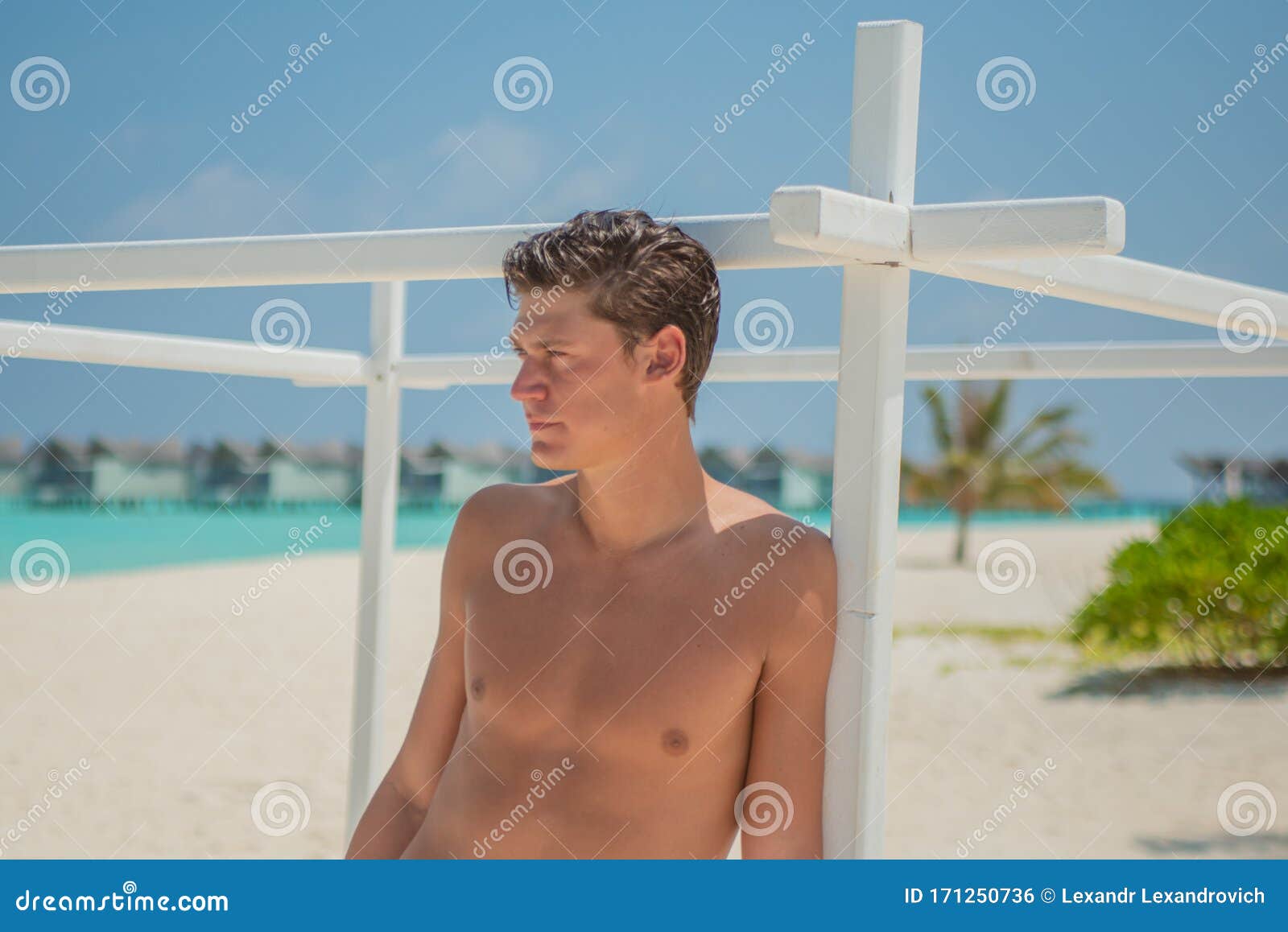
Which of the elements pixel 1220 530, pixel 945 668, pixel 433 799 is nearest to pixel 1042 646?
pixel 945 668

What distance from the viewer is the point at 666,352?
152cm

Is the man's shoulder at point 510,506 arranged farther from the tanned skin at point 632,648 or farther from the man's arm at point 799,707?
the man's arm at point 799,707

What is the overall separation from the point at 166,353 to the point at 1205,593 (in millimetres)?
9668

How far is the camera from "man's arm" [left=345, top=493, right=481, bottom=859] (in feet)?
5.93

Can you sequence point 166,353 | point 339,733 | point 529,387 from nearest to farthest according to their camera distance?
point 529,387 < point 166,353 < point 339,733

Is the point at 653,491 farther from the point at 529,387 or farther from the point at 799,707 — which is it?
the point at 799,707

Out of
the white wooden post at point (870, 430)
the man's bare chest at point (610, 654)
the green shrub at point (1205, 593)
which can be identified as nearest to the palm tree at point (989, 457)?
the green shrub at point (1205, 593)

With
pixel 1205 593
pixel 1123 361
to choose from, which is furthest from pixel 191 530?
pixel 1123 361

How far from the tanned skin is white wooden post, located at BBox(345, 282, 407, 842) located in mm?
614

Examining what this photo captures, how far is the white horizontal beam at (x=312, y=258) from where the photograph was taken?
1.43 metres

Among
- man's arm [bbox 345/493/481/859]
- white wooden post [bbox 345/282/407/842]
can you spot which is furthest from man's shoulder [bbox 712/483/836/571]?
white wooden post [bbox 345/282/407/842]

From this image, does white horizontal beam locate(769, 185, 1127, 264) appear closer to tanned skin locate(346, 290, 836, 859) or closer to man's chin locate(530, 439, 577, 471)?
tanned skin locate(346, 290, 836, 859)

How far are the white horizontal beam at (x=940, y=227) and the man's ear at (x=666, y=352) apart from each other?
31 cm

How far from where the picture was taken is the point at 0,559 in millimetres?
23359
